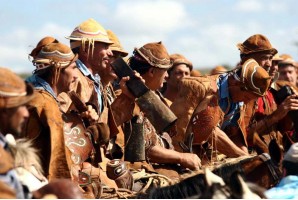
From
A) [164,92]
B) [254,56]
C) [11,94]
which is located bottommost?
[164,92]

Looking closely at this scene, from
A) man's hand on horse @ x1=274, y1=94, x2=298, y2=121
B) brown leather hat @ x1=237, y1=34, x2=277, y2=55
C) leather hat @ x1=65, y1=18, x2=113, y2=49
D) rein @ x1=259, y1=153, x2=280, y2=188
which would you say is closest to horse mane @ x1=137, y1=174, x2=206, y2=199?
rein @ x1=259, y1=153, x2=280, y2=188

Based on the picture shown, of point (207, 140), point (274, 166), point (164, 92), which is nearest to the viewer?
point (274, 166)

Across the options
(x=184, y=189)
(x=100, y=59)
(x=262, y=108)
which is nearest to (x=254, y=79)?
(x=262, y=108)

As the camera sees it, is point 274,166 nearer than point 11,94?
No

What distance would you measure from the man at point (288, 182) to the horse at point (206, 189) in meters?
0.53

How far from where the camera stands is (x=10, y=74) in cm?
645

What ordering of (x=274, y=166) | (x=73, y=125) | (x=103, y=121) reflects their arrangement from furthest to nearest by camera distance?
(x=103, y=121) → (x=73, y=125) → (x=274, y=166)

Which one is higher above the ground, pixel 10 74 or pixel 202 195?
pixel 10 74

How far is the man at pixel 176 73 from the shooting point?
13.9m

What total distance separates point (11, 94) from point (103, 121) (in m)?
2.81

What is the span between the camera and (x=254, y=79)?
10.9 metres

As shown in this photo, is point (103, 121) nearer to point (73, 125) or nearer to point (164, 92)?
point (73, 125)

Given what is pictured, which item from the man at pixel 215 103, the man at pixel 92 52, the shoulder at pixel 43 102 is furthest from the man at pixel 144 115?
the shoulder at pixel 43 102

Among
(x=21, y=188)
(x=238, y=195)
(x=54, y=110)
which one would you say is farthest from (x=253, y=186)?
(x=54, y=110)
